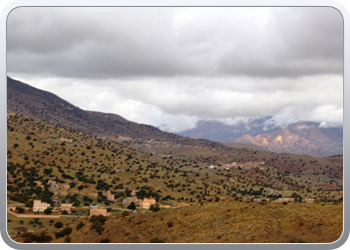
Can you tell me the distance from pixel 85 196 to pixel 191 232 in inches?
1408

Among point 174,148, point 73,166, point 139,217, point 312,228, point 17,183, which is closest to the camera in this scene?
point 312,228

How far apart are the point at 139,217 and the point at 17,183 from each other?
25.3 meters

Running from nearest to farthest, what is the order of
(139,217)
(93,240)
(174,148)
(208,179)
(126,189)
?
(93,240) → (139,217) → (126,189) → (208,179) → (174,148)

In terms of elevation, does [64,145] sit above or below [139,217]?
above

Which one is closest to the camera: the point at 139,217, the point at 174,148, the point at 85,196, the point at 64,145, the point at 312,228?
the point at 312,228

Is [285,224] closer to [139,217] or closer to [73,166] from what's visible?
[139,217]

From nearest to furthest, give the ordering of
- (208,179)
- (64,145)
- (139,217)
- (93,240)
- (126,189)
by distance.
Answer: (93,240) → (139,217) → (126,189) → (64,145) → (208,179)

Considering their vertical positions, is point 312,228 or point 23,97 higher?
point 23,97

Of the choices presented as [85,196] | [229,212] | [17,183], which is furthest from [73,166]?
[229,212]

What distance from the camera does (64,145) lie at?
78938 mm

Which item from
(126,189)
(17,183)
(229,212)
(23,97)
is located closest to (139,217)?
(229,212)

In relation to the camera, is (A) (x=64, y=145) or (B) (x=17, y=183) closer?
(B) (x=17, y=183)

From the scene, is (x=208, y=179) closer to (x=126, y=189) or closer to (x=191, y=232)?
(x=126, y=189)

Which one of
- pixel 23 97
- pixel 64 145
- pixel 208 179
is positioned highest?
pixel 23 97
